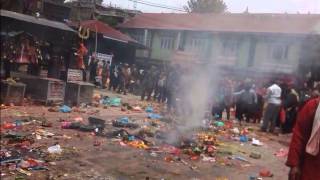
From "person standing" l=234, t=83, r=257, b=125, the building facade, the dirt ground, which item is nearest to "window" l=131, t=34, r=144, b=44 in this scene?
the building facade

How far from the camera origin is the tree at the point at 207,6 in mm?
26959

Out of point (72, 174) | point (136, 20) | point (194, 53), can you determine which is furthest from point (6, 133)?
point (136, 20)

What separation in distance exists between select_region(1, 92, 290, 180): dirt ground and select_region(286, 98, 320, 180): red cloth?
2.99 meters

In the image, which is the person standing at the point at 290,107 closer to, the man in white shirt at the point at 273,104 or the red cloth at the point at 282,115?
the red cloth at the point at 282,115

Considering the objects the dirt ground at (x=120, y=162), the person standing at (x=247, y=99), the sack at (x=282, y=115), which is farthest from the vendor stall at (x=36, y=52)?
the sack at (x=282, y=115)

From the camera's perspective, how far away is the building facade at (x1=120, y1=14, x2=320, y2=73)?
12.9 meters

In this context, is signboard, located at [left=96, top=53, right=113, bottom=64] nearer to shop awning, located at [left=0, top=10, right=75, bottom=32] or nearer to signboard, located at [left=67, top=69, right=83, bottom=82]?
shop awning, located at [left=0, top=10, right=75, bottom=32]

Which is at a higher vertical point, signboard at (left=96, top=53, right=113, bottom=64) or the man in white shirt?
signboard at (left=96, top=53, right=113, bottom=64)

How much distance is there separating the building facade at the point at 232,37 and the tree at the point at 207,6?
5.01ft

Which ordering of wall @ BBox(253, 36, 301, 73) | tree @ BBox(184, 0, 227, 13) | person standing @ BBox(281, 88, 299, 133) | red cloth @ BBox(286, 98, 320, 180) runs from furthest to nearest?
tree @ BBox(184, 0, 227, 13), person standing @ BBox(281, 88, 299, 133), wall @ BBox(253, 36, 301, 73), red cloth @ BBox(286, 98, 320, 180)

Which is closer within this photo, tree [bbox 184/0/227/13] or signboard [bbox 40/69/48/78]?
signboard [bbox 40/69/48/78]

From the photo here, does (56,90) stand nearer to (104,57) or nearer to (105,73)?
(105,73)

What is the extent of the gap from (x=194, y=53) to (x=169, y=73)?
9.05 feet

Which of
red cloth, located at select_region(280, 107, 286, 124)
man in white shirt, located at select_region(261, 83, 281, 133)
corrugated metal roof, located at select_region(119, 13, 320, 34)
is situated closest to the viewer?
corrugated metal roof, located at select_region(119, 13, 320, 34)
